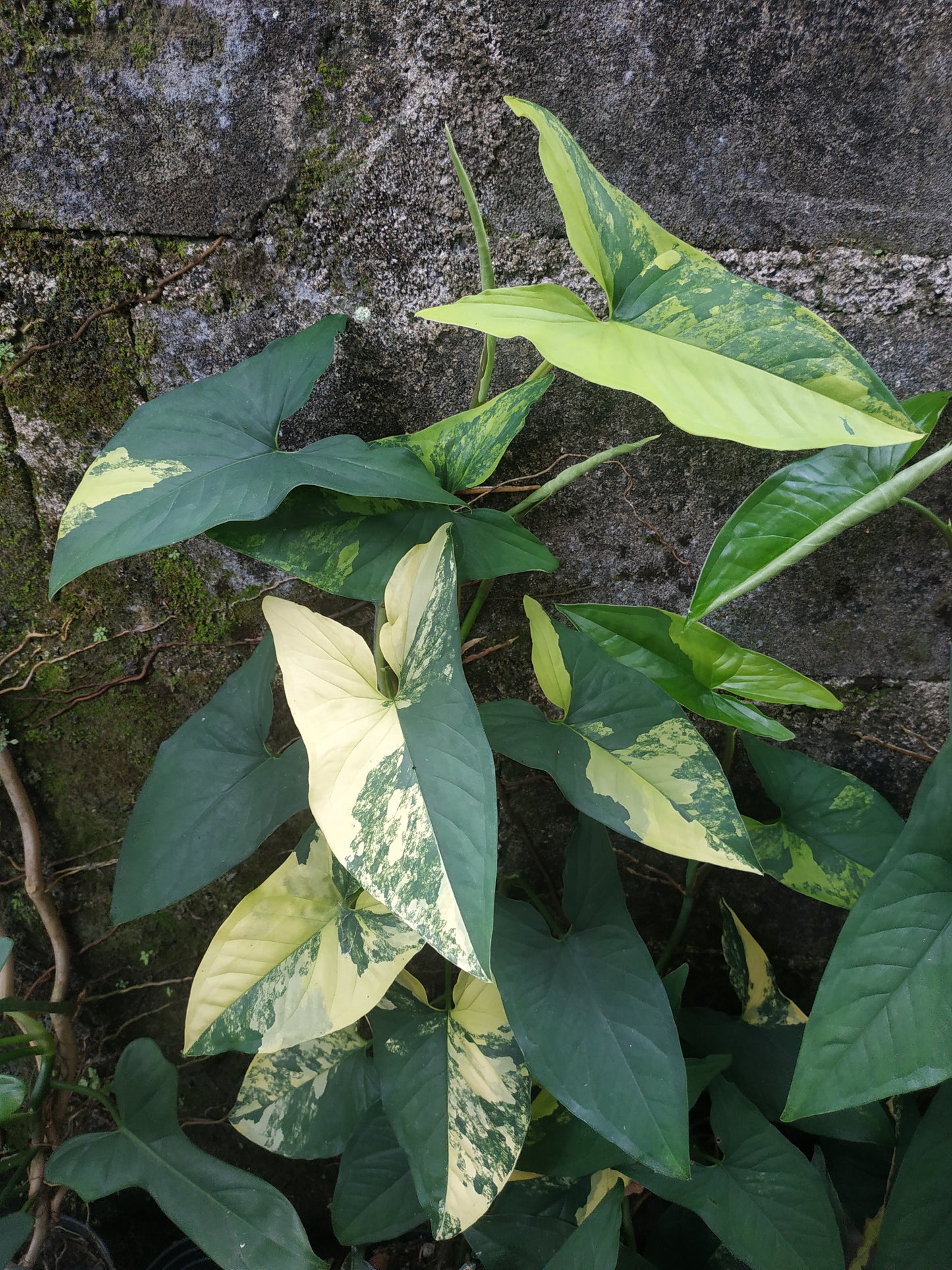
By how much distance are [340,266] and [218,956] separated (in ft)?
2.62

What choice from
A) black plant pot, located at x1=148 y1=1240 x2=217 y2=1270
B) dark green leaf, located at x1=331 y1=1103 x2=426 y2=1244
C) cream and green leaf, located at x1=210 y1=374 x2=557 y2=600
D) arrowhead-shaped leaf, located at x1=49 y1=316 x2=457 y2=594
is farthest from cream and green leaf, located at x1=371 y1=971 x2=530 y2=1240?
black plant pot, located at x1=148 y1=1240 x2=217 y2=1270

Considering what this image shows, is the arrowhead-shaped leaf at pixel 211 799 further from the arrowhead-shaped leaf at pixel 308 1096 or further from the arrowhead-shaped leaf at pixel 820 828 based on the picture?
the arrowhead-shaped leaf at pixel 820 828

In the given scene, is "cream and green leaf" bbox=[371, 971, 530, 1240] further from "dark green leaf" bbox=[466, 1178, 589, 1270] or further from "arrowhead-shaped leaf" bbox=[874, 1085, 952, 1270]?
"arrowhead-shaped leaf" bbox=[874, 1085, 952, 1270]

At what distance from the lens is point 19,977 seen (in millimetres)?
1201

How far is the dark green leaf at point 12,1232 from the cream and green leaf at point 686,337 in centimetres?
114

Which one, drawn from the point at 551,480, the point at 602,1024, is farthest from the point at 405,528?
the point at 602,1024

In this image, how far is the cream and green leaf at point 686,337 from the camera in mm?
482

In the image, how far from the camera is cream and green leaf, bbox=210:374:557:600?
719 mm

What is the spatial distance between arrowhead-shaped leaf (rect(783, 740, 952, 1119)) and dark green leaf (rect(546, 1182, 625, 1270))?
27 centimetres

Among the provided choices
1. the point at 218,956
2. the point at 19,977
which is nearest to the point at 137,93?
the point at 218,956

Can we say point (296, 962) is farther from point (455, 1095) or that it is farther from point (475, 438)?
point (475, 438)

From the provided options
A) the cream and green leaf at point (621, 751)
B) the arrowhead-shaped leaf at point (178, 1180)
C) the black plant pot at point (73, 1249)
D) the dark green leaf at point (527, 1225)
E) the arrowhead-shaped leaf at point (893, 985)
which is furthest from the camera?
the black plant pot at point (73, 1249)

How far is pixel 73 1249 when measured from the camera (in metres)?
1.19

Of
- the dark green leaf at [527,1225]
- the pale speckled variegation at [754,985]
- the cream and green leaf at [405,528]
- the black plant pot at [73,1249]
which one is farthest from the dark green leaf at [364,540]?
the black plant pot at [73,1249]
